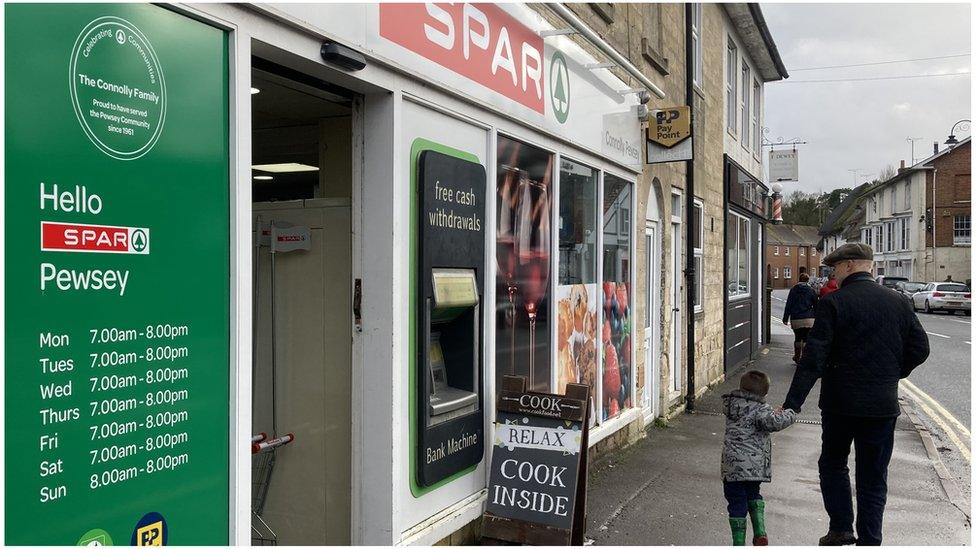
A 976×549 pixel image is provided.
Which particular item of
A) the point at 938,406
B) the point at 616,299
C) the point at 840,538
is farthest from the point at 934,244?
the point at 840,538

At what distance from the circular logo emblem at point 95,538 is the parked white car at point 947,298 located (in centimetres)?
3714

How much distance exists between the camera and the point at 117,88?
2.57 meters

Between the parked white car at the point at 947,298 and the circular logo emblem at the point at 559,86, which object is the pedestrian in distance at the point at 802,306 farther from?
the parked white car at the point at 947,298

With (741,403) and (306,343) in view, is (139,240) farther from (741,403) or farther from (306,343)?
(741,403)

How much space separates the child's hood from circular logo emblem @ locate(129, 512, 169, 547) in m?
3.51

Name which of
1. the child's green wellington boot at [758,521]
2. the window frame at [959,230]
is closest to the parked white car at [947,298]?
the window frame at [959,230]

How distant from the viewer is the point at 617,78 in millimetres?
7699

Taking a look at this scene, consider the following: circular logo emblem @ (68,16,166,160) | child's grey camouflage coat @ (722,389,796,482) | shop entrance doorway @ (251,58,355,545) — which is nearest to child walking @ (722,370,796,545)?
child's grey camouflage coat @ (722,389,796,482)

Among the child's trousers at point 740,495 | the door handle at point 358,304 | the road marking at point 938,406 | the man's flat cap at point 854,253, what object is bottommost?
the road marking at point 938,406

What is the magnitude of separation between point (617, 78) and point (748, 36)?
8.23 meters

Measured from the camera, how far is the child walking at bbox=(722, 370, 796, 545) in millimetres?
4879

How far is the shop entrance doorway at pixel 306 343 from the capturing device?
173 inches

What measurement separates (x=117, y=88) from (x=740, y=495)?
4209 millimetres

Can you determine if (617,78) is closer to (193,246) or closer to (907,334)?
(907,334)
